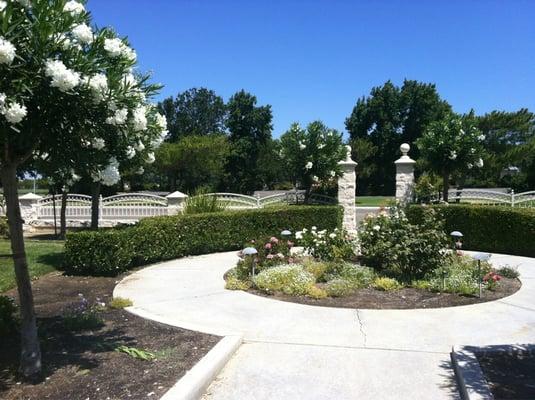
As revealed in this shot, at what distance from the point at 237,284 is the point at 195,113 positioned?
5939 centimetres

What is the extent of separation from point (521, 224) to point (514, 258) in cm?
86

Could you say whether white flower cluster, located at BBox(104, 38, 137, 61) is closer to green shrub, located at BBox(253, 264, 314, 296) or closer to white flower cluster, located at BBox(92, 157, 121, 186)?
white flower cluster, located at BBox(92, 157, 121, 186)

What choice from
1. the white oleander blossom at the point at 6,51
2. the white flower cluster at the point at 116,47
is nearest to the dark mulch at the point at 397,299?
the white flower cluster at the point at 116,47

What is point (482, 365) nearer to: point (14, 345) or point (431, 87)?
point (14, 345)

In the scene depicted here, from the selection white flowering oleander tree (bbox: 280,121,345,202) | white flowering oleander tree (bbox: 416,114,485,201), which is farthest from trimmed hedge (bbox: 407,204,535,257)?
white flowering oleander tree (bbox: 280,121,345,202)

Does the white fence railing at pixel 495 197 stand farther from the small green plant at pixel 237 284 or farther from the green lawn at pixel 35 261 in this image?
the green lawn at pixel 35 261

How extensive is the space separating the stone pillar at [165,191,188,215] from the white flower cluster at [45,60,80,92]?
11019 millimetres

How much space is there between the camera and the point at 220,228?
39.0ft

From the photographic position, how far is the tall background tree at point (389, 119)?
49.1m

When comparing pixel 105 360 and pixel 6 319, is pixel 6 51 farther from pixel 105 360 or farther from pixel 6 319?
pixel 6 319

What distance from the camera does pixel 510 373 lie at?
420cm

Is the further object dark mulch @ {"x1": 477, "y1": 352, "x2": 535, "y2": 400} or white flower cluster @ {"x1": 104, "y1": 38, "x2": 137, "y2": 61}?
dark mulch @ {"x1": 477, "y1": 352, "x2": 535, "y2": 400}

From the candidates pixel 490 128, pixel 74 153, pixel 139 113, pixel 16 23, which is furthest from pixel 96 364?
pixel 490 128

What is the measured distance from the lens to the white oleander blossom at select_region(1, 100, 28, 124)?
10.1 ft
